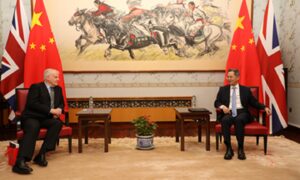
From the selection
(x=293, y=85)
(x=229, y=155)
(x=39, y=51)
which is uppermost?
(x=39, y=51)

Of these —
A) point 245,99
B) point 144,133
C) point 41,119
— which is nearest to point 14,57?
point 41,119

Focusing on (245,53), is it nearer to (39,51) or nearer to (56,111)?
(56,111)

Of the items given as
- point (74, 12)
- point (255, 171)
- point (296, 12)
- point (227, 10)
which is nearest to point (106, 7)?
point (74, 12)

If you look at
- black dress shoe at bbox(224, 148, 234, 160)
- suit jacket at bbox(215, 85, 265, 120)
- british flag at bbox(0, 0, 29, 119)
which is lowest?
black dress shoe at bbox(224, 148, 234, 160)

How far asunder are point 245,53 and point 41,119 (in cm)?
394

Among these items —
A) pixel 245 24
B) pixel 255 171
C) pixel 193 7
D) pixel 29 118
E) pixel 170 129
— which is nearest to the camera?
pixel 255 171

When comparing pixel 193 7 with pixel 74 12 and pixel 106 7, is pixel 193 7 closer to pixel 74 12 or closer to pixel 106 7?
pixel 106 7

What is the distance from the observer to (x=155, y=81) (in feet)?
22.6

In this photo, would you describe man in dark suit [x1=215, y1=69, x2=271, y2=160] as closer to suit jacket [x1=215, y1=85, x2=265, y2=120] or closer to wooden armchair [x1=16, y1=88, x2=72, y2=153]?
suit jacket [x1=215, y1=85, x2=265, y2=120]

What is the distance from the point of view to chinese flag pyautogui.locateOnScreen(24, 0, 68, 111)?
564 cm

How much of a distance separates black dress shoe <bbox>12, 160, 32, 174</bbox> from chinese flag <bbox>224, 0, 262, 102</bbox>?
13.5 feet

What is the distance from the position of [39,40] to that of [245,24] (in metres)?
3.97

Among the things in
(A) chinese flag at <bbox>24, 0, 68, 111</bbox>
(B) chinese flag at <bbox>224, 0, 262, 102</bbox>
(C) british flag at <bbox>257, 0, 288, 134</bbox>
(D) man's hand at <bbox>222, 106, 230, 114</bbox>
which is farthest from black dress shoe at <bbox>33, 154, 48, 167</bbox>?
(C) british flag at <bbox>257, 0, 288, 134</bbox>

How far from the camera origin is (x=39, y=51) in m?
A: 5.73
